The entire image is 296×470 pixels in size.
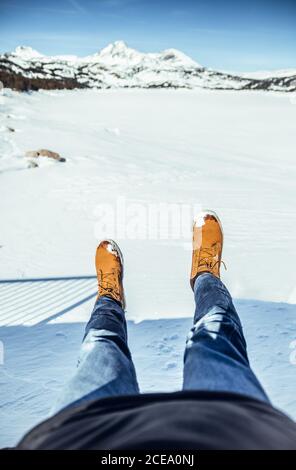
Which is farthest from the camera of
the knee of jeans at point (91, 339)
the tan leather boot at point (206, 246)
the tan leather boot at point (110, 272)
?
the tan leather boot at point (206, 246)

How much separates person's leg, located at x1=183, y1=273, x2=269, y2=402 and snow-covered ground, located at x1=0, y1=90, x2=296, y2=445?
553mm

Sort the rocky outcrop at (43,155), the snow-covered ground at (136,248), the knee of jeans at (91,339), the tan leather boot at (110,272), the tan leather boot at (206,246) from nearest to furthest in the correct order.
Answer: the knee of jeans at (91,339) → the snow-covered ground at (136,248) → the tan leather boot at (110,272) → the tan leather boot at (206,246) → the rocky outcrop at (43,155)

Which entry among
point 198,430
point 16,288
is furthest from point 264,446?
point 16,288

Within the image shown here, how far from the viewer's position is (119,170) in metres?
7.91

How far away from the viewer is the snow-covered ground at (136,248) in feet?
7.09

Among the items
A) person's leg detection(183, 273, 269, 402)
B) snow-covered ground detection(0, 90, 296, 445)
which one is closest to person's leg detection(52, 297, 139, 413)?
person's leg detection(183, 273, 269, 402)

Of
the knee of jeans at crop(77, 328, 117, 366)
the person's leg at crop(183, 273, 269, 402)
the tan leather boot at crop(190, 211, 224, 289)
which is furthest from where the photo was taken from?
the tan leather boot at crop(190, 211, 224, 289)

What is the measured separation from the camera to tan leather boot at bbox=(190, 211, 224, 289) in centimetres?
258

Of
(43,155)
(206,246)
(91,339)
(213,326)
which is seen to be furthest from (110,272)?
(43,155)

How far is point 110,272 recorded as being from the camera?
276 cm

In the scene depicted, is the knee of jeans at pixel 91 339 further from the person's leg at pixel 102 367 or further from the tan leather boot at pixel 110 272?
the tan leather boot at pixel 110 272

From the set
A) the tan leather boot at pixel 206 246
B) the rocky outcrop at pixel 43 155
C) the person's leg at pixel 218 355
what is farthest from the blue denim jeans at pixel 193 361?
the rocky outcrop at pixel 43 155
